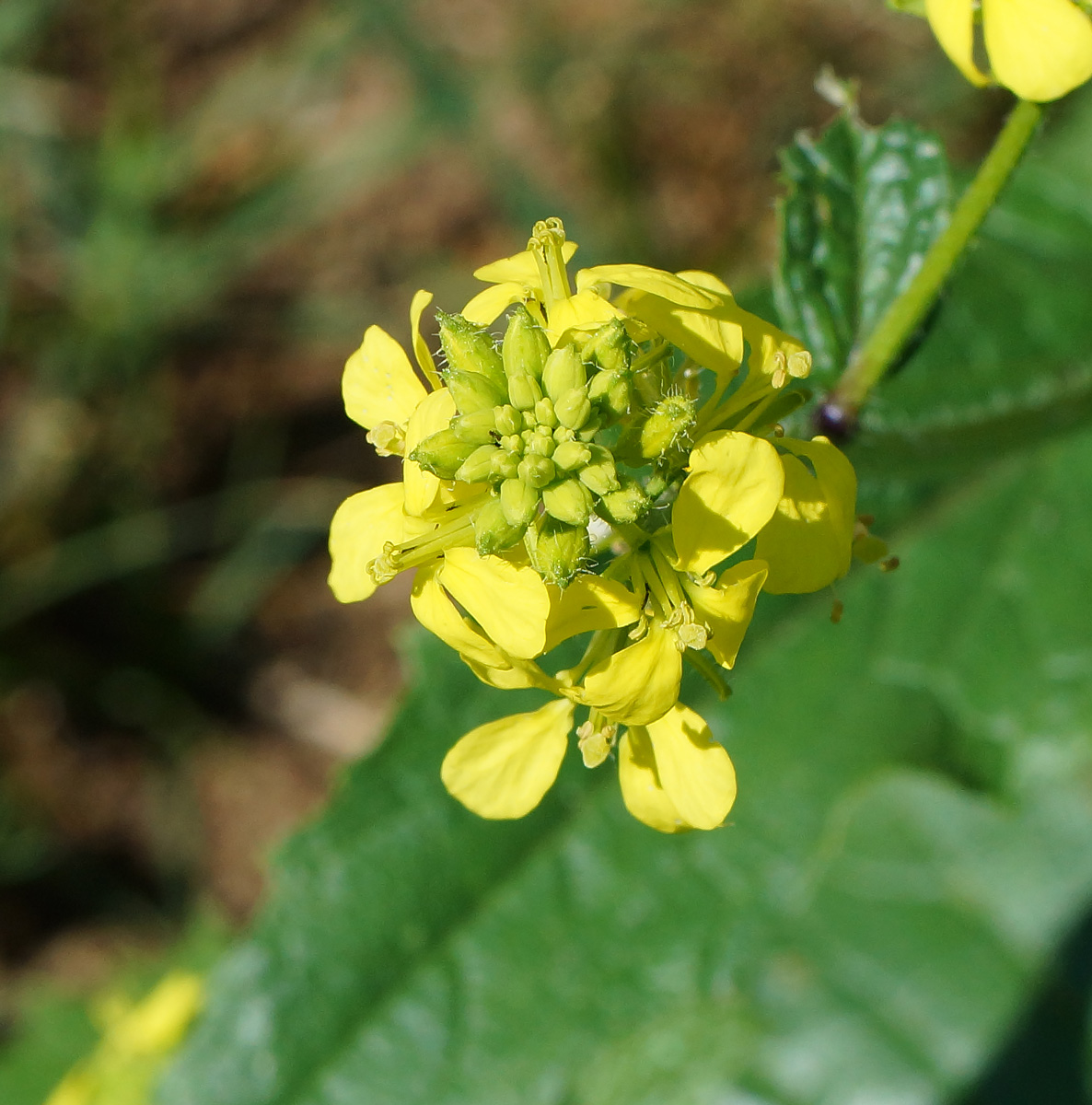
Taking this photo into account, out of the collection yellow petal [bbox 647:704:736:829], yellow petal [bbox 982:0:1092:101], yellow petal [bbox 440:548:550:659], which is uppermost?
yellow petal [bbox 982:0:1092:101]

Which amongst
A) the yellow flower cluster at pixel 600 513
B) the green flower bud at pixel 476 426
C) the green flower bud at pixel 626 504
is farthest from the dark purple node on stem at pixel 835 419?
the green flower bud at pixel 476 426

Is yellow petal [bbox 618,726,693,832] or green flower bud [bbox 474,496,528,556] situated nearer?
green flower bud [bbox 474,496,528,556]

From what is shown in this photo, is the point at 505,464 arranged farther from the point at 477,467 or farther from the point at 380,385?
the point at 380,385

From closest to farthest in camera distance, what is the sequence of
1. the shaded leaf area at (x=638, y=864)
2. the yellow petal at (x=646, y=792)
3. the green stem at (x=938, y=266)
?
the yellow petal at (x=646, y=792)
the green stem at (x=938, y=266)
the shaded leaf area at (x=638, y=864)

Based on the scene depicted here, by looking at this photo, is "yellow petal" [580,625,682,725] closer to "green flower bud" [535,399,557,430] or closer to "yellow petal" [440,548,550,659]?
"yellow petal" [440,548,550,659]

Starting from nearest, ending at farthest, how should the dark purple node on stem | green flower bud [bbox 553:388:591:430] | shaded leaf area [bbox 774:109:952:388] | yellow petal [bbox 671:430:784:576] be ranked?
yellow petal [bbox 671:430:784:576], green flower bud [bbox 553:388:591:430], the dark purple node on stem, shaded leaf area [bbox 774:109:952:388]

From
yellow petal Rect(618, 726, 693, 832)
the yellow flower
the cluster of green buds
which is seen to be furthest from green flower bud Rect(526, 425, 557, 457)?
the yellow flower

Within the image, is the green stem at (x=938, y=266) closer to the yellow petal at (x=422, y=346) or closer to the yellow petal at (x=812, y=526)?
the yellow petal at (x=812, y=526)
